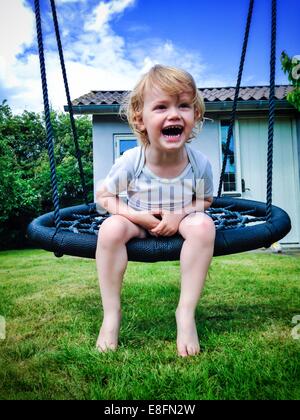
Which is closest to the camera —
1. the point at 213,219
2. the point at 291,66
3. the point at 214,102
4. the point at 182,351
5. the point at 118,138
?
the point at 182,351

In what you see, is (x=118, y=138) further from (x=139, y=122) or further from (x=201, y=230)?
(x=201, y=230)

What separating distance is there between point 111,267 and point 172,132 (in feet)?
1.06

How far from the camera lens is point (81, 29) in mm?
2463

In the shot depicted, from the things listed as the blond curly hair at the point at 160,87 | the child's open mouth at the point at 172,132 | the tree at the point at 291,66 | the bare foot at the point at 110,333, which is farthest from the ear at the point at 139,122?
the tree at the point at 291,66

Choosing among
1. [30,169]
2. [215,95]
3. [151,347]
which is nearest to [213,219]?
[151,347]

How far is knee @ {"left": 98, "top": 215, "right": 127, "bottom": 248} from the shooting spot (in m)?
0.79

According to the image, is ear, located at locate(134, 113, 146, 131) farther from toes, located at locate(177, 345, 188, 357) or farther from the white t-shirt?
toes, located at locate(177, 345, 188, 357)

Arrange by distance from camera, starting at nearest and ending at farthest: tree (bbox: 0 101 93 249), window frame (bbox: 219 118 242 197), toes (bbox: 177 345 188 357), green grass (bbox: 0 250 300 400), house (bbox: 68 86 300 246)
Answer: green grass (bbox: 0 250 300 400), toes (bbox: 177 345 188 357), house (bbox: 68 86 300 246), window frame (bbox: 219 118 242 197), tree (bbox: 0 101 93 249)

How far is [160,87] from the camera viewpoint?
0.85m

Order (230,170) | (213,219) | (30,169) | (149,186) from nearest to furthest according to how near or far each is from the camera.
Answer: (149,186) → (213,219) → (230,170) → (30,169)

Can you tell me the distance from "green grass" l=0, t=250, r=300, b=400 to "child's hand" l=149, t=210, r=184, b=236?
254 mm

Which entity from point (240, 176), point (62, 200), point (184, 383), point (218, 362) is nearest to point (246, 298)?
point (218, 362)

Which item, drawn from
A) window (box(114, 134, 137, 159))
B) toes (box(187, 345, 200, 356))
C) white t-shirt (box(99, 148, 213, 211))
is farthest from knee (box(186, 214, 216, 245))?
window (box(114, 134, 137, 159))

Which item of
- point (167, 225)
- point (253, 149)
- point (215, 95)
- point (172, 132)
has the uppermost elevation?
point (215, 95)
